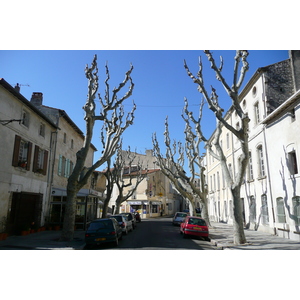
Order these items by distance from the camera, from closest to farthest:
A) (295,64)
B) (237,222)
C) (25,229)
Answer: (237,222) → (25,229) → (295,64)

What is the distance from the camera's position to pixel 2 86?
14562 mm

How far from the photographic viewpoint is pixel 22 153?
17.3 metres

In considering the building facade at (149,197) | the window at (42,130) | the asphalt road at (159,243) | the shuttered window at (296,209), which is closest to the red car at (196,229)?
the asphalt road at (159,243)

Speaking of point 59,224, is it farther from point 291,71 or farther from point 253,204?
point 291,71

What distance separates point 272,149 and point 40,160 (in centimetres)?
1658

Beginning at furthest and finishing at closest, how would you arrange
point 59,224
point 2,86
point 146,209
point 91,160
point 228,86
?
point 146,209 < point 91,160 < point 59,224 < point 2,86 < point 228,86

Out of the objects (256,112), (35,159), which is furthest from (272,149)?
(35,159)

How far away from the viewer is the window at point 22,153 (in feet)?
52.1

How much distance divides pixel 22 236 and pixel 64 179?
8308 millimetres

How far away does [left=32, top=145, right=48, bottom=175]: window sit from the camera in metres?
18.5

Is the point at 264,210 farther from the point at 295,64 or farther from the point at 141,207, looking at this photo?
the point at 141,207

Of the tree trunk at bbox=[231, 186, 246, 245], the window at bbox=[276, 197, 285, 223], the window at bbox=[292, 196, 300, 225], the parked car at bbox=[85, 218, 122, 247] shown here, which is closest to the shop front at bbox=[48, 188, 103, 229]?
the parked car at bbox=[85, 218, 122, 247]

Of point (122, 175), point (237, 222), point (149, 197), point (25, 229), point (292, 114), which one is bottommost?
point (25, 229)
